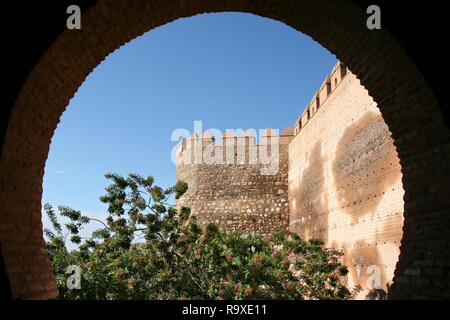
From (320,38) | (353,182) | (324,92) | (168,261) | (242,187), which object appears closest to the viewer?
(320,38)

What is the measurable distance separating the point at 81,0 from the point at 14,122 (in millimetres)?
1140

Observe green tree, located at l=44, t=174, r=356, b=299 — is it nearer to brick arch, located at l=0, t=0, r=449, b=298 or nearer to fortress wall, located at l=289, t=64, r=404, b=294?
fortress wall, located at l=289, t=64, r=404, b=294

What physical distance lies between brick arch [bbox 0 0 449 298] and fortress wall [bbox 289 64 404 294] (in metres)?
3.17

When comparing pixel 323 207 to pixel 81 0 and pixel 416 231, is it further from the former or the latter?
pixel 81 0

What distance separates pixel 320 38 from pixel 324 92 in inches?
280

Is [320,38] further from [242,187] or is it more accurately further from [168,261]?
[242,187]

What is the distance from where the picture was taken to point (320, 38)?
466 cm

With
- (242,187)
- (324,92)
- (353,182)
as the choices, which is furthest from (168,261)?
(242,187)

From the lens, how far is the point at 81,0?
3615 millimetres

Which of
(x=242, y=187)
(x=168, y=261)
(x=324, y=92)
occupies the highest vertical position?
(x=324, y=92)

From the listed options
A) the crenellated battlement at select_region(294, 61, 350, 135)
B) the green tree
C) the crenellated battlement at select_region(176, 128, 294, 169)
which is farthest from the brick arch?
the crenellated battlement at select_region(176, 128, 294, 169)

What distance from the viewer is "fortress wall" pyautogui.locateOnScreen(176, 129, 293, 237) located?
54.1ft
